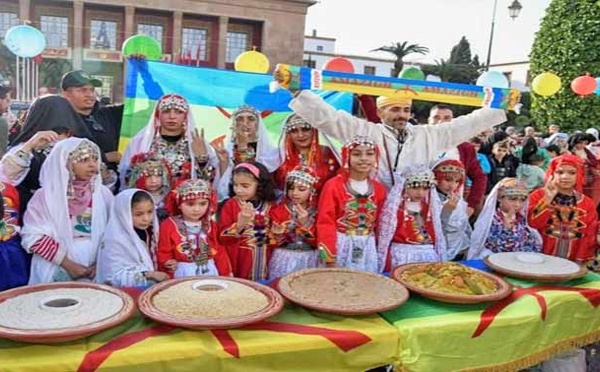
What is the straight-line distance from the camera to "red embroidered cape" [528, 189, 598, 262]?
3.26m

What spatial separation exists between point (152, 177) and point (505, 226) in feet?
7.05

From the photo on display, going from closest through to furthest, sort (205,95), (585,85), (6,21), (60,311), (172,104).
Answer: (60,311)
(172,104)
(205,95)
(585,85)
(6,21)

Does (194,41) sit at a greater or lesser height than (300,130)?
greater

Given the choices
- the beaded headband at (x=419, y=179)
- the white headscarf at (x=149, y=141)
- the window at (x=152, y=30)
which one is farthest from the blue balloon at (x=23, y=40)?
the window at (x=152, y=30)

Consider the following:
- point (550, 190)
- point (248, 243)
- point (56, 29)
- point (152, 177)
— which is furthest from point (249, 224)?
point (56, 29)

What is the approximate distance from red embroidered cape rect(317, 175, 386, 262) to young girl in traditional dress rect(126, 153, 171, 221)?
0.86m

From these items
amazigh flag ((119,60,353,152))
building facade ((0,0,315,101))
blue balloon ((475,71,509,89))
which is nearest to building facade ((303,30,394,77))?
building facade ((0,0,315,101))

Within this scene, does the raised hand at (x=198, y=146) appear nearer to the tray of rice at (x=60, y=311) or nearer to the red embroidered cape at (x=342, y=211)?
the red embroidered cape at (x=342, y=211)

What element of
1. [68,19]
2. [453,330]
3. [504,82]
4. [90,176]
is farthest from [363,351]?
[68,19]

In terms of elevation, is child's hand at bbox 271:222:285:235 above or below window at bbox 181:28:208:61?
below

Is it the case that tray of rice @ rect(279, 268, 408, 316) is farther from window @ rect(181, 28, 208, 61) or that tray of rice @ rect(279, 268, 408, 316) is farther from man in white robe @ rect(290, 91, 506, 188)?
window @ rect(181, 28, 208, 61)

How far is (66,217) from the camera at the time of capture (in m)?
2.49

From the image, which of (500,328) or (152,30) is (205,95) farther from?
(152,30)

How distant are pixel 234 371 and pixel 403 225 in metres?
1.52
